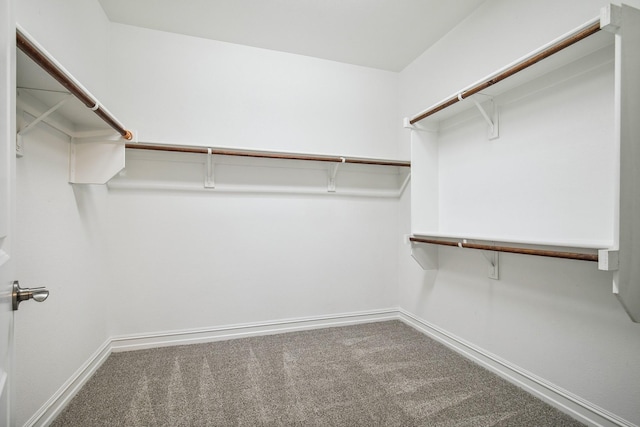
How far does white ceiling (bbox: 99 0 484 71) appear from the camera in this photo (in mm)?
2006

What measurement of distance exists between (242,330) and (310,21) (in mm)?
2424

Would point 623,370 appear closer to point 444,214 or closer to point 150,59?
point 444,214

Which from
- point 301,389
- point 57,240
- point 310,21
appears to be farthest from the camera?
point 310,21

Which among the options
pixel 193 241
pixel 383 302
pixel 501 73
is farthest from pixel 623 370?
pixel 193 241

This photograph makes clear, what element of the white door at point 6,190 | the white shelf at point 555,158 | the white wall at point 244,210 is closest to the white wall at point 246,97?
the white wall at point 244,210

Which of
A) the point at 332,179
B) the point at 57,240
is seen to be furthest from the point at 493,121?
the point at 57,240

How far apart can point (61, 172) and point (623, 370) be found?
2.88m

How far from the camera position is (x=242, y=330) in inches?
94.7

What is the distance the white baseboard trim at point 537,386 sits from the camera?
1370 millimetres

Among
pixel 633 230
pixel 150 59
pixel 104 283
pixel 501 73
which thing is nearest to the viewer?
pixel 633 230

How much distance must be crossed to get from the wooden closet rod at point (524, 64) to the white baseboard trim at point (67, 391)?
2664 millimetres

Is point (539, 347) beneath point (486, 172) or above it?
beneath

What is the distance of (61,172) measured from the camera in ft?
5.25

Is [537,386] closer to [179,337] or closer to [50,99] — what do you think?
[179,337]
